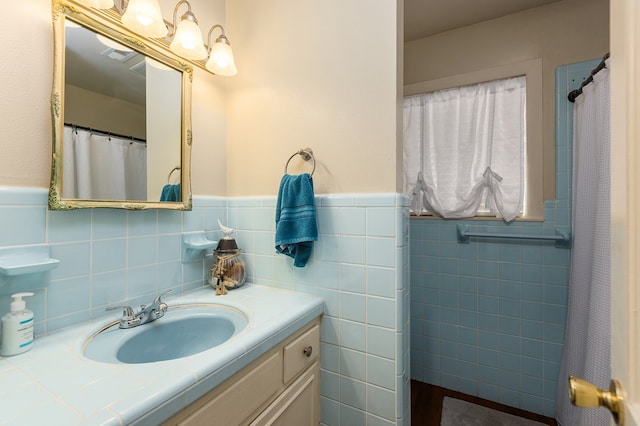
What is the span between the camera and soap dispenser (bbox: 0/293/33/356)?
0.69 m

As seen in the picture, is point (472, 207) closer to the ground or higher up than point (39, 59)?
closer to the ground

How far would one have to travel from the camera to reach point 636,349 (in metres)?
0.35

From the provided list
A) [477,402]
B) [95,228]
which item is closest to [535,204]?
[477,402]

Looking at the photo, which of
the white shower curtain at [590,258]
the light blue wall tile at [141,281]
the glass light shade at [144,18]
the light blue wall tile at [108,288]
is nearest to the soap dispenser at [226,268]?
the light blue wall tile at [141,281]

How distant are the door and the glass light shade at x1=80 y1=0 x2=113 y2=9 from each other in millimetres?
1272

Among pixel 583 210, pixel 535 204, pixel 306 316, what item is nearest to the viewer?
pixel 306 316

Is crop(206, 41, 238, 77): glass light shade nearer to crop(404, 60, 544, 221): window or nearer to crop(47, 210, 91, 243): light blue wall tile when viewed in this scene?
crop(47, 210, 91, 243): light blue wall tile

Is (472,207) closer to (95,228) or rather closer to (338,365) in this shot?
(338,365)

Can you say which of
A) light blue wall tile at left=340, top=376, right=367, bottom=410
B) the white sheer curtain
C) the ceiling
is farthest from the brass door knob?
the ceiling

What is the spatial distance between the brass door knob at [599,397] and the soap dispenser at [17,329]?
1.17m

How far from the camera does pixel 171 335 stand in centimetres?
98

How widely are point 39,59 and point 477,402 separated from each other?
268 centimetres

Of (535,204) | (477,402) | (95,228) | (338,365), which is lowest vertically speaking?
(477,402)

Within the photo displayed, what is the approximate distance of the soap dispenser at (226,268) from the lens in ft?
4.03
